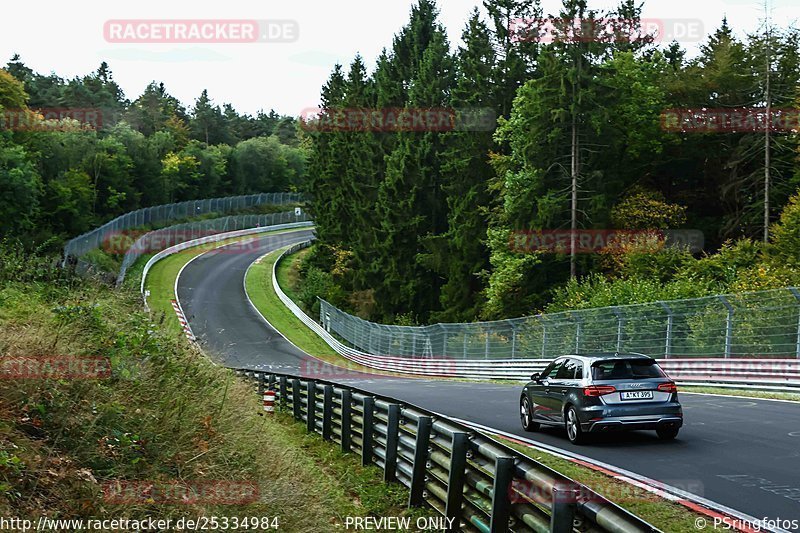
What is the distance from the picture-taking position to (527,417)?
1588 centimetres

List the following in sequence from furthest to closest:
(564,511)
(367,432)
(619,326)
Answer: (619,326) < (367,432) < (564,511)

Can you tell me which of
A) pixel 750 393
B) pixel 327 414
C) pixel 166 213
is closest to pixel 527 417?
pixel 327 414

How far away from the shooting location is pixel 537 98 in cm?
4431

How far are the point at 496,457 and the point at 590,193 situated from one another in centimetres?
3869

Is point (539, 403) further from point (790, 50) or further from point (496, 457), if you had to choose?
point (790, 50)

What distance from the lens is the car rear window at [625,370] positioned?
13594 mm

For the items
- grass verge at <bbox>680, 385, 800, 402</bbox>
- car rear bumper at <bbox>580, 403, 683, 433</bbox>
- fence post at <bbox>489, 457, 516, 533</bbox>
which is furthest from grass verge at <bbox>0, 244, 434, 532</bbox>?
grass verge at <bbox>680, 385, 800, 402</bbox>

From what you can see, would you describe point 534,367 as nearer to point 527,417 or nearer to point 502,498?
point 527,417

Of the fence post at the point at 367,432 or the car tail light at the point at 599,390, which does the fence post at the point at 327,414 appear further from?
the car tail light at the point at 599,390

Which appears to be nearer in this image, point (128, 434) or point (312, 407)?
point (128, 434)

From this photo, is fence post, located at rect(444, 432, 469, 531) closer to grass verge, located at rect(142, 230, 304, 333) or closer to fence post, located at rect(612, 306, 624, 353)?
fence post, located at rect(612, 306, 624, 353)

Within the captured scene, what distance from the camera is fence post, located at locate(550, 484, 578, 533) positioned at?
615cm

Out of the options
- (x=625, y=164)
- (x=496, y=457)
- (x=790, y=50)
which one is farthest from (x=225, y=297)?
(x=496, y=457)

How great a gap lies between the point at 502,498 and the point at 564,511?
147 centimetres
